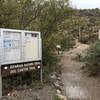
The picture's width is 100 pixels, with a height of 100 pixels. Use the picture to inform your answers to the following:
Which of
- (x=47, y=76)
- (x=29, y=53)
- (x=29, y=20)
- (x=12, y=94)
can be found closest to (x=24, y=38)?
(x=29, y=53)

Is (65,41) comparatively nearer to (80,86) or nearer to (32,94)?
(80,86)

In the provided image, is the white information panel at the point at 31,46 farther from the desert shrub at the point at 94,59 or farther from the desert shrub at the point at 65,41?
the desert shrub at the point at 65,41

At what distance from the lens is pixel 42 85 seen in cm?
1107

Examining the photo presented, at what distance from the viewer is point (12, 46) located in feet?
31.8

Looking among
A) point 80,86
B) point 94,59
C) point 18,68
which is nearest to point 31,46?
point 18,68

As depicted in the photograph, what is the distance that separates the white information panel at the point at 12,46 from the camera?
30.8 ft

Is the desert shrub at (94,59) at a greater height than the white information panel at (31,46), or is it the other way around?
the white information panel at (31,46)

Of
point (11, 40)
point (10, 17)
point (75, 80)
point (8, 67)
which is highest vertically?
point (10, 17)

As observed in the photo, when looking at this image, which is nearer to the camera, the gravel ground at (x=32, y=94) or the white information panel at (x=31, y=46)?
the gravel ground at (x=32, y=94)

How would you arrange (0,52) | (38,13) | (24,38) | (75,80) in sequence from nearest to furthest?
(0,52) < (24,38) < (75,80) < (38,13)

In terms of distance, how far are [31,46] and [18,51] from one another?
798 millimetres

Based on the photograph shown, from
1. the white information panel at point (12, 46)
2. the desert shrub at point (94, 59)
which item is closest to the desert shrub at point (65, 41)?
the desert shrub at point (94, 59)

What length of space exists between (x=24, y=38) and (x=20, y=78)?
4.65 ft

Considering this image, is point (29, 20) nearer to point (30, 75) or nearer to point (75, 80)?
point (75, 80)
